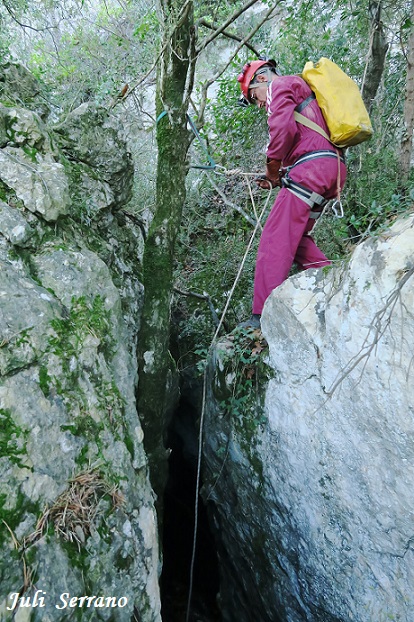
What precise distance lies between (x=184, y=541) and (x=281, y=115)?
5.60 meters

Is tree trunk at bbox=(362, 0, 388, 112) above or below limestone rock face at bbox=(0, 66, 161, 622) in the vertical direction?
above

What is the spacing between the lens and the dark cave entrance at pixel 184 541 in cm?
543

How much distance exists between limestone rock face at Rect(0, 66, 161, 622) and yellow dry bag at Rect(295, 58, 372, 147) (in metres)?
2.30

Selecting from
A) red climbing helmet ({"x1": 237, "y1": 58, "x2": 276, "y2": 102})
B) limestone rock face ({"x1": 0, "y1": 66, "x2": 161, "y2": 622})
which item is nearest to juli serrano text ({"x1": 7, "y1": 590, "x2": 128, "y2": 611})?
limestone rock face ({"x1": 0, "y1": 66, "x2": 161, "y2": 622})

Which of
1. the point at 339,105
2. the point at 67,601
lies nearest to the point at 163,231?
the point at 339,105

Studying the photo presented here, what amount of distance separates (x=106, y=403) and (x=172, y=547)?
4167 millimetres

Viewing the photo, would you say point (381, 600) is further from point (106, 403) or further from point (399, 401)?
point (106, 403)

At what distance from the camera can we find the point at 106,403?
282cm

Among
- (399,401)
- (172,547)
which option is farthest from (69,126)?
(172,547)

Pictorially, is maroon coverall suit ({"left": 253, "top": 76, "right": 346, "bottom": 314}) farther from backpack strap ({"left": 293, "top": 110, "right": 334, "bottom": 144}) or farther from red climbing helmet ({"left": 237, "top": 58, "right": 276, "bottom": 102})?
red climbing helmet ({"left": 237, "top": 58, "right": 276, "bottom": 102})

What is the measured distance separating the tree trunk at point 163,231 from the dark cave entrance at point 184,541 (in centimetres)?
207

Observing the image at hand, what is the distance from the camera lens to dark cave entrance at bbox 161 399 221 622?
5.43m

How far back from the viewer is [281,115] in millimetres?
3553

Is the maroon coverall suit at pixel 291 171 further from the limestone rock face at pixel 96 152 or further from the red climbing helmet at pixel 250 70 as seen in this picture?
the limestone rock face at pixel 96 152
